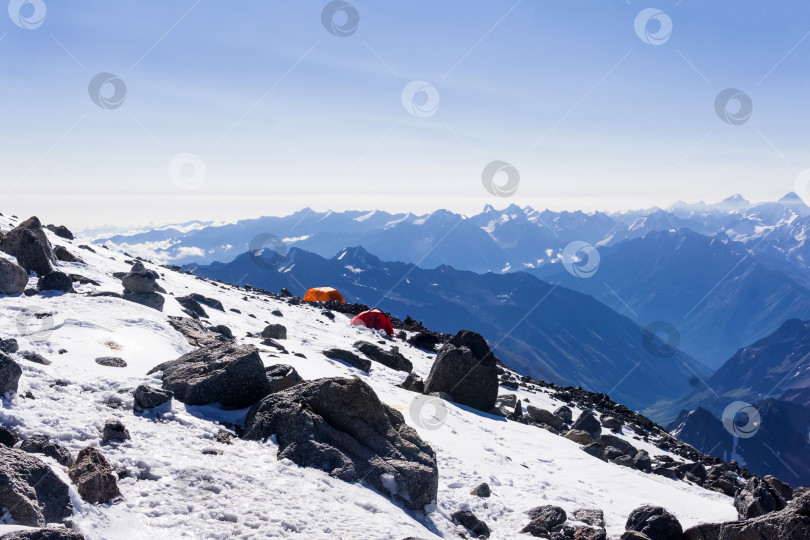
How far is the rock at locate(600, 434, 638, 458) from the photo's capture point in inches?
941

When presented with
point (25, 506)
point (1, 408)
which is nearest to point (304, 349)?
point (1, 408)

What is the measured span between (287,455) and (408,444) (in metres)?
2.79

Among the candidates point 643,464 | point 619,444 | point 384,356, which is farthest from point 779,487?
point 384,356

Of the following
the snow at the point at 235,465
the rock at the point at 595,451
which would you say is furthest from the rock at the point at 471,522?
the rock at the point at 595,451

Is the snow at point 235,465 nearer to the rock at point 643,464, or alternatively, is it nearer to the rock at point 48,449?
the rock at point 48,449

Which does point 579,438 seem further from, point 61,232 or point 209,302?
point 61,232

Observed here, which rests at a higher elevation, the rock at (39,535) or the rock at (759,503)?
the rock at (759,503)

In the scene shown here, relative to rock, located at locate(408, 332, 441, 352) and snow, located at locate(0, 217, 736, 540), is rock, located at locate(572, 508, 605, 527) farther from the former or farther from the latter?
rock, located at locate(408, 332, 441, 352)

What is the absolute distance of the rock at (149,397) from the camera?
398 inches

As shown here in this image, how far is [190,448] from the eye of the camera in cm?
910

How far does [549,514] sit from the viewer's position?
1150 centimetres

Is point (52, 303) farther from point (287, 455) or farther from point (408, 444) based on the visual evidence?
point (408, 444)

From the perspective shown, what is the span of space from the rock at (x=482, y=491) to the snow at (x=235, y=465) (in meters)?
0.13

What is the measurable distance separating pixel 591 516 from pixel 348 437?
249 inches
